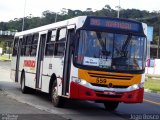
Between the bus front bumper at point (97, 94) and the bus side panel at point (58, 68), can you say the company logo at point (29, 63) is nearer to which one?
the bus side panel at point (58, 68)

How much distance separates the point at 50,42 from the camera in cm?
1811

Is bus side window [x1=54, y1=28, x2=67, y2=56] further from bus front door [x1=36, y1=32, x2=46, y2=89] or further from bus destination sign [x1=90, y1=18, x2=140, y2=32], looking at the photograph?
bus front door [x1=36, y1=32, x2=46, y2=89]

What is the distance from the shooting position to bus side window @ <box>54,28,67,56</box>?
16.3m

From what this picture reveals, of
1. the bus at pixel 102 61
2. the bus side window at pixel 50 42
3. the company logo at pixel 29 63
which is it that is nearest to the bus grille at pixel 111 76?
the bus at pixel 102 61

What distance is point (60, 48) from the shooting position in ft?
54.6

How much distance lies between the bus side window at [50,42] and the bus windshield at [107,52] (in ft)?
9.49

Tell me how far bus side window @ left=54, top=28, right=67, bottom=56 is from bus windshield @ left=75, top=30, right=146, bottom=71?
56.9 inches

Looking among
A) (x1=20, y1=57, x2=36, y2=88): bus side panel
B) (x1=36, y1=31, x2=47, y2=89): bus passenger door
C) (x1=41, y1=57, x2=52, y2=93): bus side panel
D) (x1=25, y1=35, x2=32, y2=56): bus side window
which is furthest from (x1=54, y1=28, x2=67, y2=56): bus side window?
(x1=25, y1=35, x2=32, y2=56): bus side window

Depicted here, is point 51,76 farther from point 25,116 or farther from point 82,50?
point 25,116

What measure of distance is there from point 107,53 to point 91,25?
99 centimetres

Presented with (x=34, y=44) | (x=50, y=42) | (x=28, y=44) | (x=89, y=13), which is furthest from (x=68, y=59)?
(x=89, y=13)

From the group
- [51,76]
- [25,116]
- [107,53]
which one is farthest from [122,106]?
[25,116]

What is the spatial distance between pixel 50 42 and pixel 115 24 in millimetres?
3564

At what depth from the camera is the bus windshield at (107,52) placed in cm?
1484
